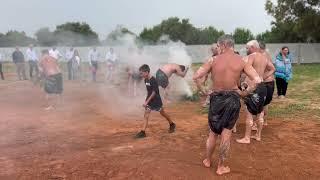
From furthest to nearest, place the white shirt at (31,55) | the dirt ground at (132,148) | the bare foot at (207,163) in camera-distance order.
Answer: the white shirt at (31,55) < the bare foot at (207,163) < the dirt ground at (132,148)

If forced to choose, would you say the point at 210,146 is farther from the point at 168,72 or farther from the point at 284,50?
the point at 284,50

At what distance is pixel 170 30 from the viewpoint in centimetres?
4609

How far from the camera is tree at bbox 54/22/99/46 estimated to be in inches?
1121

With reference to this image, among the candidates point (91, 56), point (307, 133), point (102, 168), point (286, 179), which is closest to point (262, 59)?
point (307, 133)

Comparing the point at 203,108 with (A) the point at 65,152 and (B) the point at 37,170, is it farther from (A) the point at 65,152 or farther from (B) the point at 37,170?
(B) the point at 37,170

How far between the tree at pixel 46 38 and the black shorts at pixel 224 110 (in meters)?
A: 16.6

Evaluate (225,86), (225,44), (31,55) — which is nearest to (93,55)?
(31,55)

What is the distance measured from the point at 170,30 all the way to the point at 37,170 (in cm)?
3921

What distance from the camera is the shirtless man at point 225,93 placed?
7078 mm

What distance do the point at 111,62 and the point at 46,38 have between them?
181 inches

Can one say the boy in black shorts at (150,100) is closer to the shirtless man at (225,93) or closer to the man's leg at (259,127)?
the man's leg at (259,127)

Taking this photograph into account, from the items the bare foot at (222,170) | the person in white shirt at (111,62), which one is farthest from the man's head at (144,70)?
the person in white shirt at (111,62)

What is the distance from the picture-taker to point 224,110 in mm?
7074

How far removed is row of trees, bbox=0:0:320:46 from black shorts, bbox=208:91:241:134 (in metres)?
14.8
